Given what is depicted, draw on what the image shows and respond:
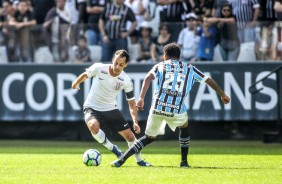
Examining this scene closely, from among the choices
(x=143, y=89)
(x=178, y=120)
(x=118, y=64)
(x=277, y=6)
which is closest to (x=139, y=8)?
(x=277, y=6)

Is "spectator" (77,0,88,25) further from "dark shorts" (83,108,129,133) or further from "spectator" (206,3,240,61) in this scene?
"dark shorts" (83,108,129,133)

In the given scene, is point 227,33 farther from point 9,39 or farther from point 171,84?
point 171,84

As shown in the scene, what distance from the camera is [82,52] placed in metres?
23.0

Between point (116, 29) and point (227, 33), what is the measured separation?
2899 mm

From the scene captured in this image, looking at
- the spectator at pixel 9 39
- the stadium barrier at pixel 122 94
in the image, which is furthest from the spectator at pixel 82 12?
the spectator at pixel 9 39

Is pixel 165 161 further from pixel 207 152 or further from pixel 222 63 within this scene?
pixel 222 63

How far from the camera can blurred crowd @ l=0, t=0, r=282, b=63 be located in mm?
21875

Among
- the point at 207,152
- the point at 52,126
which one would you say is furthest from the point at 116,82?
the point at 52,126

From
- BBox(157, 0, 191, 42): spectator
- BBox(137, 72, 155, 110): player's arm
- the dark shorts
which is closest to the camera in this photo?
BBox(137, 72, 155, 110): player's arm

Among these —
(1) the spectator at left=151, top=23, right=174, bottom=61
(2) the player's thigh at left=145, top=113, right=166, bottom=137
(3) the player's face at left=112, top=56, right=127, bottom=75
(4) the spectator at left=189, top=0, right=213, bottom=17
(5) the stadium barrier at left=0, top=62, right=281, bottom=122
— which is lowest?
(5) the stadium barrier at left=0, top=62, right=281, bottom=122

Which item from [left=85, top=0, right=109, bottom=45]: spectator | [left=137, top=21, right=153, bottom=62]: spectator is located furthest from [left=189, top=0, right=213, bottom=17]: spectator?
[left=85, top=0, right=109, bottom=45]: spectator

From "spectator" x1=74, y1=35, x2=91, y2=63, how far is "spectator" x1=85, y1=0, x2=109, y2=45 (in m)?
0.16

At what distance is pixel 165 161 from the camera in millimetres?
16406

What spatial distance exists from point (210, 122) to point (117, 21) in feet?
12.0
